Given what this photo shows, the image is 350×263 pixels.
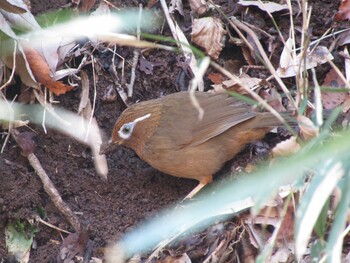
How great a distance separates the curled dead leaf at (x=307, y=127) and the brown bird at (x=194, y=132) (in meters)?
1.06

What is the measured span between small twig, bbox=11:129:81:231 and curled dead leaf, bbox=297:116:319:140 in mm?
1714

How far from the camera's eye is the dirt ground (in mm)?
4693

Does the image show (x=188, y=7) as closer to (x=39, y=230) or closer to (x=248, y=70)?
(x=248, y=70)

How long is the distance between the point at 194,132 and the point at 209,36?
0.88 m

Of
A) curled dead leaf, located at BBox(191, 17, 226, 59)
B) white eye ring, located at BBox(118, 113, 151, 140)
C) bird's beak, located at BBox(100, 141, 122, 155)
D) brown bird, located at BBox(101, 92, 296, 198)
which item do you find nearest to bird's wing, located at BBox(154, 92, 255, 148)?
brown bird, located at BBox(101, 92, 296, 198)

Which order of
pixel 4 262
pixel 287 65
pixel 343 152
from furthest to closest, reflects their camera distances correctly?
pixel 287 65, pixel 4 262, pixel 343 152

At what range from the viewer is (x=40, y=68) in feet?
16.6

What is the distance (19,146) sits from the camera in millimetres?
4977

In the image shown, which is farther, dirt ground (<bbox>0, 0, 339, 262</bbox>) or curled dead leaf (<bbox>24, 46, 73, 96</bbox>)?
curled dead leaf (<bbox>24, 46, 73, 96</bbox>)

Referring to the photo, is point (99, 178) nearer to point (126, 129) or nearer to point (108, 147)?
point (108, 147)

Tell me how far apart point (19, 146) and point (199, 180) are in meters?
1.35

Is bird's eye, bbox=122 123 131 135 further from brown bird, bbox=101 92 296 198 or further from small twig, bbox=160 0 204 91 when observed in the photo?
small twig, bbox=160 0 204 91

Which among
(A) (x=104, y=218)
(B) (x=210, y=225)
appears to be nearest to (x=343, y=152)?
(B) (x=210, y=225)

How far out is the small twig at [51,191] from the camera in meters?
4.68
